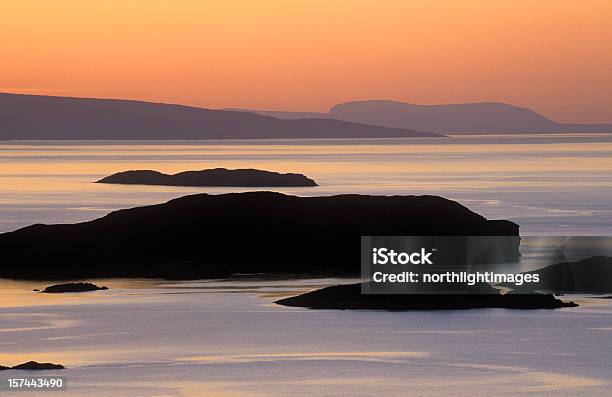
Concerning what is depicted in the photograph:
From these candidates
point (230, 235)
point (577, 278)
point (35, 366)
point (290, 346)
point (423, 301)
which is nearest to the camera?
point (35, 366)

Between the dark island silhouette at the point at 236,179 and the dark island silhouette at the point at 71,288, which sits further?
the dark island silhouette at the point at 236,179

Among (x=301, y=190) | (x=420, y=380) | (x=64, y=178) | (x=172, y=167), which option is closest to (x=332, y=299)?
(x=420, y=380)

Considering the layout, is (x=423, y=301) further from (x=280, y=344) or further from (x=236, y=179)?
(x=236, y=179)

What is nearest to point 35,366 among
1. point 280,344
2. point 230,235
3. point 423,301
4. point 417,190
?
point 280,344

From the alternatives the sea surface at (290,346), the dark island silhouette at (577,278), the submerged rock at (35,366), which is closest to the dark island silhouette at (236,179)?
the dark island silhouette at (577,278)

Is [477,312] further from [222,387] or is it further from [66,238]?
[66,238]

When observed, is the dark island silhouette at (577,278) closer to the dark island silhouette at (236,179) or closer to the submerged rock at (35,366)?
the submerged rock at (35,366)
